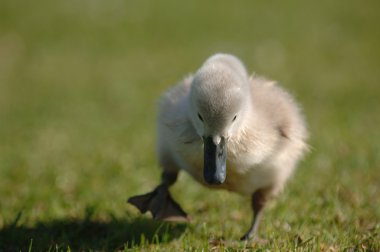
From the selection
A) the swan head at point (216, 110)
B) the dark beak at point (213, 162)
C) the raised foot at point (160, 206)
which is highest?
the swan head at point (216, 110)

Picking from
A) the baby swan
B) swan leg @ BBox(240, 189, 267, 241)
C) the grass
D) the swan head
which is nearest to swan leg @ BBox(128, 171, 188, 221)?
the baby swan

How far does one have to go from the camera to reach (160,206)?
4184mm

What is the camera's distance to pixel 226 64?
12.0ft

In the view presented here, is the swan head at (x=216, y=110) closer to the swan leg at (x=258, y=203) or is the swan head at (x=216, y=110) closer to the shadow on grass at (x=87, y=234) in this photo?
the shadow on grass at (x=87, y=234)

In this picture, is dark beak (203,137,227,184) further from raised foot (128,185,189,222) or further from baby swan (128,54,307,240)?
raised foot (128,185,189,222)

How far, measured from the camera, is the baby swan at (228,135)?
3.37m

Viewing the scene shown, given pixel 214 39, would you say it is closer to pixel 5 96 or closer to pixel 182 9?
pixel 182 9

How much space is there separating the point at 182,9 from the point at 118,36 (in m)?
1.96

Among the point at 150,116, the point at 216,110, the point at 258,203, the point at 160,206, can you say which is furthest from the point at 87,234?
the point at 150,116

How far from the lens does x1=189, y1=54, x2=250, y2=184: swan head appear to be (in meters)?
3.30

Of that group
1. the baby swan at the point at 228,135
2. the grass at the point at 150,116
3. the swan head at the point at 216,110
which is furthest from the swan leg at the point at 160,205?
the swan head at the point at 216,110

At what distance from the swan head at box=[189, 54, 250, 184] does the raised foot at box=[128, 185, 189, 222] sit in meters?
0.84

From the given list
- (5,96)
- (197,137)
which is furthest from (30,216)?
(5,96)

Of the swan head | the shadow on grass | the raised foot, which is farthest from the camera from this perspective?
the raised foot
